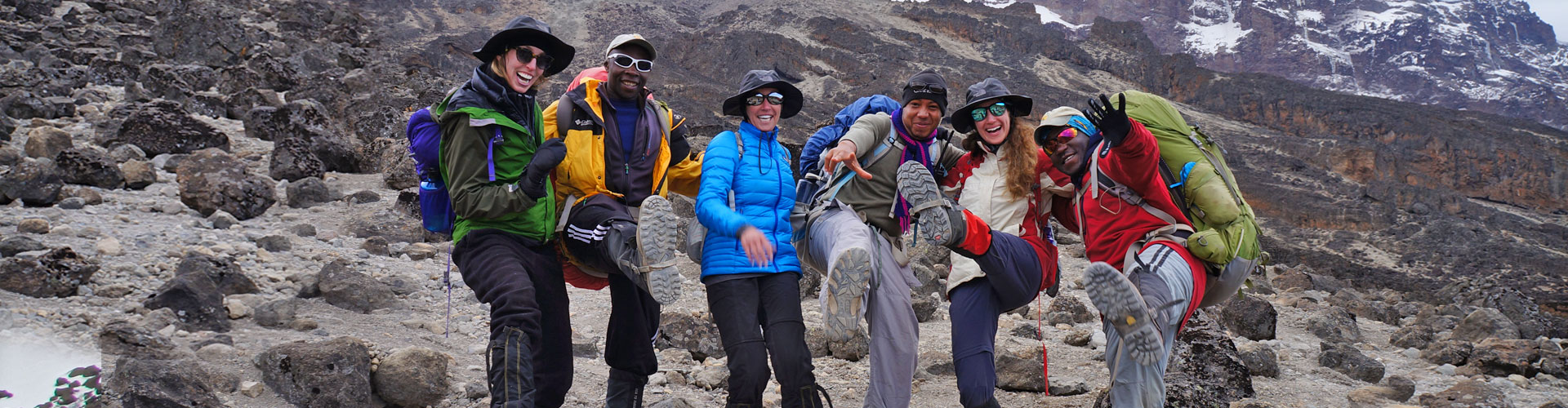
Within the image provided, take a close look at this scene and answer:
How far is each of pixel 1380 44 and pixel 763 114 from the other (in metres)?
169

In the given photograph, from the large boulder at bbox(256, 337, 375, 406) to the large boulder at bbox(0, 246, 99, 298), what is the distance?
1552 millimetres

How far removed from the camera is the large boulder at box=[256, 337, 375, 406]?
4.13 meters

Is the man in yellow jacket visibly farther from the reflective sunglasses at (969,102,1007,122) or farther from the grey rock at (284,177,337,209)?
the grey rock at (284,177,337,209)

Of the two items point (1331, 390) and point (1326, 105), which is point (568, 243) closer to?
point (1331, 390)

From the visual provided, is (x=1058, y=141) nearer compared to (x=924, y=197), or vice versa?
(x=924, y=197)

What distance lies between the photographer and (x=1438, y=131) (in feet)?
139

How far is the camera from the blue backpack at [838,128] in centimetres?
410

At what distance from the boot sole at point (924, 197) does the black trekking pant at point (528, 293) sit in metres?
1.35

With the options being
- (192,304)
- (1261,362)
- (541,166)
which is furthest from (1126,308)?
(192,304)

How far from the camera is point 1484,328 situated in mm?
9531

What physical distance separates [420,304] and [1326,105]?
165ft

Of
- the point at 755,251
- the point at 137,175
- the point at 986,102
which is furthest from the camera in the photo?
the point at 137,175

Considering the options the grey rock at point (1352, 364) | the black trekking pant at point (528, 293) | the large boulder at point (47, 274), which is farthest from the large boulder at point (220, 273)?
the grey rock at point (1352, 364)

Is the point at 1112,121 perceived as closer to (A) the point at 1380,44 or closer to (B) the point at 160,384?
(B) the point at 160,384
